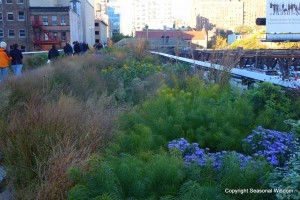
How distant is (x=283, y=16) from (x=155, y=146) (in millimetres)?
47160

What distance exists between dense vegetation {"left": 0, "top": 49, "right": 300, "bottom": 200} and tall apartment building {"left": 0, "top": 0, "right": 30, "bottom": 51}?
214ft

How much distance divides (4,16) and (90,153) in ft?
231

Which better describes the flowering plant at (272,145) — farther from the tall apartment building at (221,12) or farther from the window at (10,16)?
the tall apartment building at (221,12)

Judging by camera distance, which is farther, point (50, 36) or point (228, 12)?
point (228, 12)

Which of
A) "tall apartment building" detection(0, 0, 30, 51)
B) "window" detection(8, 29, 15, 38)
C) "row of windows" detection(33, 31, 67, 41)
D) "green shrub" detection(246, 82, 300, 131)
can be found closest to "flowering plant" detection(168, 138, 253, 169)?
"green shrub" detection(246, 82, 300, 131)

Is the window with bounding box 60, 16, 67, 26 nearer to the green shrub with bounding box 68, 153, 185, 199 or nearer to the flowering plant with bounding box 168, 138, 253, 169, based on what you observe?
the flowering plant with bounding box 168, 138, 253, 169

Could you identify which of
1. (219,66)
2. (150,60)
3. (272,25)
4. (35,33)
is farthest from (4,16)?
(219,66)

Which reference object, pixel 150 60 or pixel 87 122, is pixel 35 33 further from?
pixel 87 122

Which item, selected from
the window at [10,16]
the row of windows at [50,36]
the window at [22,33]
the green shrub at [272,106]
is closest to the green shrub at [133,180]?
the green shrub at [272,106]

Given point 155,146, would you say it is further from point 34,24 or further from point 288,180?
point 34,24

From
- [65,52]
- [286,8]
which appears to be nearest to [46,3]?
[286,8]

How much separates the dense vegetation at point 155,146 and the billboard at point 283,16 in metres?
43.6

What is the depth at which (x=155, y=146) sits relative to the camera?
4832mm

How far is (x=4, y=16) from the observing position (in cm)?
6994
